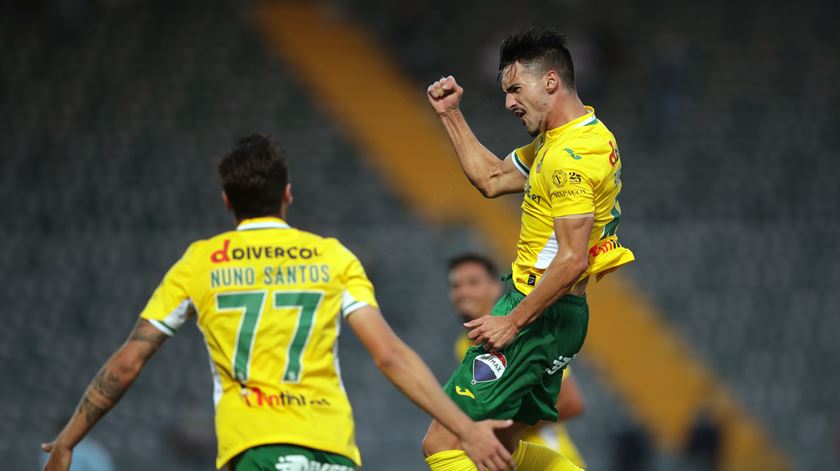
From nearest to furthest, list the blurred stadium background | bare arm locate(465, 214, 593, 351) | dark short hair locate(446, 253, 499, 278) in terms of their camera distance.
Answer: bare arm locate(465, 214, 593, 351) < dark short hair locate(446, 253, 499, 278) < the blurred stadium background

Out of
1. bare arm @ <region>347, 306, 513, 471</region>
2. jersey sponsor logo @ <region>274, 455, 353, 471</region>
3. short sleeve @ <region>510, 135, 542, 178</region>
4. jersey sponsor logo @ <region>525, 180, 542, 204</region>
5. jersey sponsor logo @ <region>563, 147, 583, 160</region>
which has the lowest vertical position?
jersey sponsor logo @ <region>274, 455, 353, 471</region>

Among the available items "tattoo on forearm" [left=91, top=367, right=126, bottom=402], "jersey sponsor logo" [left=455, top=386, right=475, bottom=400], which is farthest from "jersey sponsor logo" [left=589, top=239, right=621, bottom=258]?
"tattoo on forearm" [left=91, top=367, right=126, bottom=402]

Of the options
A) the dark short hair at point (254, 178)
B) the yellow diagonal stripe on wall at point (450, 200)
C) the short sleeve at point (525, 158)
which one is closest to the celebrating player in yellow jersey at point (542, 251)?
the short sleeve at point (525, 158)

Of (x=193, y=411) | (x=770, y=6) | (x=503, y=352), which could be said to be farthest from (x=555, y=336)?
(x=770, y=6)

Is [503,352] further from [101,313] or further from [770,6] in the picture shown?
[770,6]

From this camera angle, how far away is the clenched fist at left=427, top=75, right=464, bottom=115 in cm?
639

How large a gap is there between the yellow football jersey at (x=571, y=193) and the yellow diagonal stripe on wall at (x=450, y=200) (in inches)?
382

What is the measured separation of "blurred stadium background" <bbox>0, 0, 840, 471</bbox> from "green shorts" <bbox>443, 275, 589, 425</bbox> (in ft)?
27.6

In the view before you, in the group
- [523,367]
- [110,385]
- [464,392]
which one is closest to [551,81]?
[523,367]

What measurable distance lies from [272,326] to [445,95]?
2.07 meters

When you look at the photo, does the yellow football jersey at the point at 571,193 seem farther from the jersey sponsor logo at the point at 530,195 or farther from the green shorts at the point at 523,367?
the green shorts at the point at 523,367

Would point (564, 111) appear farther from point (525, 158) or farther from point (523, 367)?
point (523, 367)

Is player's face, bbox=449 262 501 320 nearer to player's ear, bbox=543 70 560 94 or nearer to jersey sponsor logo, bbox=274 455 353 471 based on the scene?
player's ear, bbox=543 70 560 94

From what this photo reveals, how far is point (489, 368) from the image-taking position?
19.1 feet
